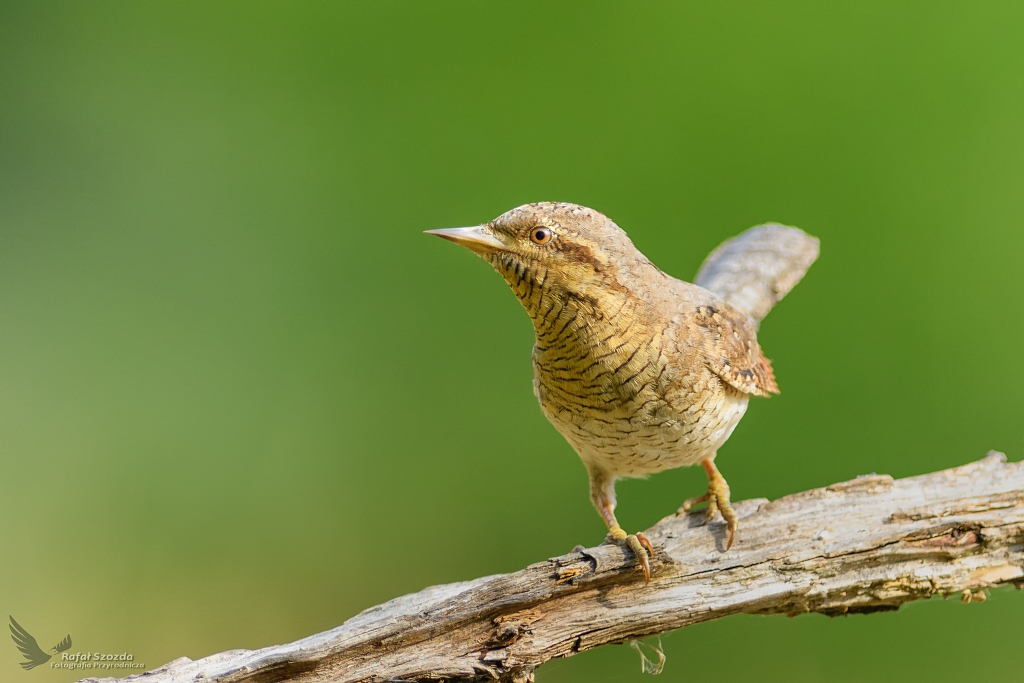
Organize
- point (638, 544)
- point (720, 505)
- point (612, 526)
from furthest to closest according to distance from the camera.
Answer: point (720, 505)
point (612, 526)
point (638, 544)

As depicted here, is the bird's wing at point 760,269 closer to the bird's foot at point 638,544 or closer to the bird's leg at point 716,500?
the bird's leg at point 716,500

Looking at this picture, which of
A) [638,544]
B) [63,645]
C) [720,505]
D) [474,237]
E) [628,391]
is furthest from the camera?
[63,645]

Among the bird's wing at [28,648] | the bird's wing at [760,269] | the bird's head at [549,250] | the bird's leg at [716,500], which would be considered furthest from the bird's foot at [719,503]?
the bird's wing at [28,648]

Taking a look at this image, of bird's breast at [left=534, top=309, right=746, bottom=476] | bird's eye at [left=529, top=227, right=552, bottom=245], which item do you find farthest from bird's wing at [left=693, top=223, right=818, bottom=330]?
bird's eye at [left=529, top=227, right=552, bottom=245]

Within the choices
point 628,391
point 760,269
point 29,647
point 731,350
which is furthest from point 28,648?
point 760,269

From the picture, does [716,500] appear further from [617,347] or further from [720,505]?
[617,347]

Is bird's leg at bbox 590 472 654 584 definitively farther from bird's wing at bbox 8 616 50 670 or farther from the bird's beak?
bird's wing at bbox 8 616 50 670

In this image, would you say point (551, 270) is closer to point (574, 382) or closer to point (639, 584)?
point (574, 382)

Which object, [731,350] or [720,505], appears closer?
[731,350]
